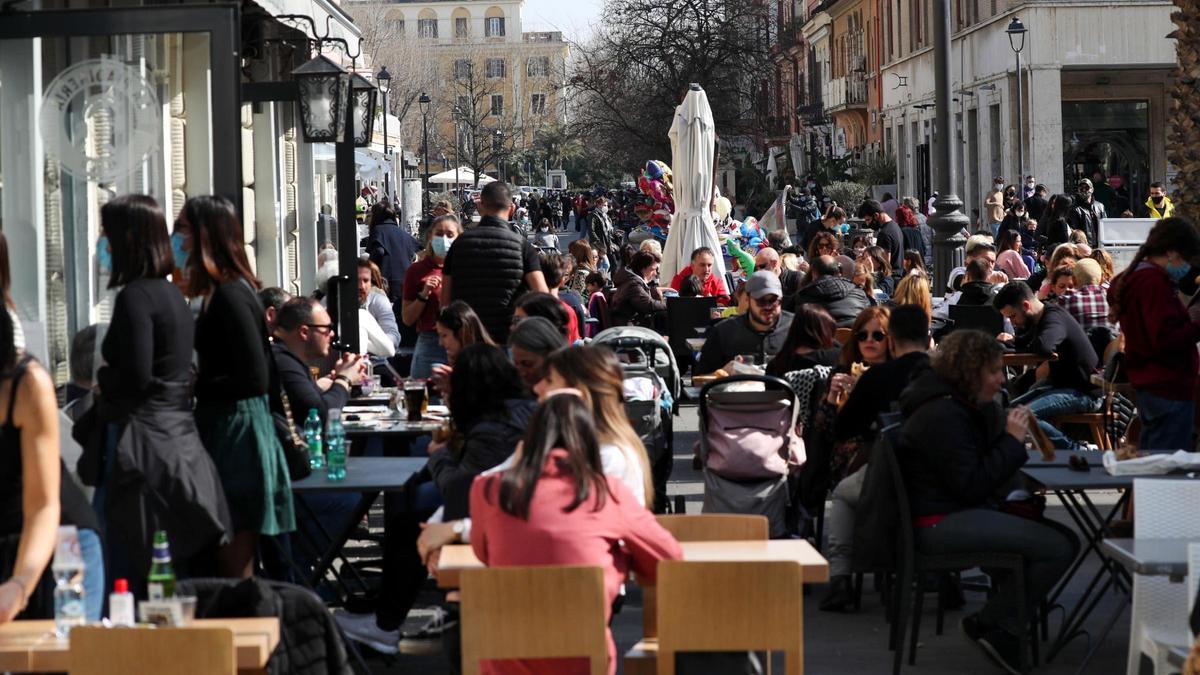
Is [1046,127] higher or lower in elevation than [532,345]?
higher

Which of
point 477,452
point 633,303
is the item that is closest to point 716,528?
point 477,452

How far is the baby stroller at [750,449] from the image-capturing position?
8570 millimetres

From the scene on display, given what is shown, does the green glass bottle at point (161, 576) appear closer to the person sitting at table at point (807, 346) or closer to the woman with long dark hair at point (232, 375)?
the woman with long dark hair at point (232, 375)

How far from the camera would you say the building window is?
124562 millimetres

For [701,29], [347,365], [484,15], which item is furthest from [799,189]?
[484,15]

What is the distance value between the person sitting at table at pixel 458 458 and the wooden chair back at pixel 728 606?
1.55m

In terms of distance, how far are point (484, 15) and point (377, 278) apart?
411ft

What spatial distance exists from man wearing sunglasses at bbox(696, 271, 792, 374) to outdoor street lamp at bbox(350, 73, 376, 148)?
4.01m

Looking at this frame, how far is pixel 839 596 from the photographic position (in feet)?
27.3

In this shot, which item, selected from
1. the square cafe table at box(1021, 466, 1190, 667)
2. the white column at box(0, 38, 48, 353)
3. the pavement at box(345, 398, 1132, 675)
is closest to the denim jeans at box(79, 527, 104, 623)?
the pavement at box(345, 398, 1132, 675)

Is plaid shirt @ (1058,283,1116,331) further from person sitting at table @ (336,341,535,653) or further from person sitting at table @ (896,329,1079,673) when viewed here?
person sitting at table @ (336,341,535,653)

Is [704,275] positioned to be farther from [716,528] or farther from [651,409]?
[716,528]

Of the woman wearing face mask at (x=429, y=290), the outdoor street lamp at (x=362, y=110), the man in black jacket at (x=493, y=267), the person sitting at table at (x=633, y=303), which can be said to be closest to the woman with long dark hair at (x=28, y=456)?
the man in black jacket at (x=493, y=267)

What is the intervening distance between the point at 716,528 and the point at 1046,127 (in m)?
35.0
